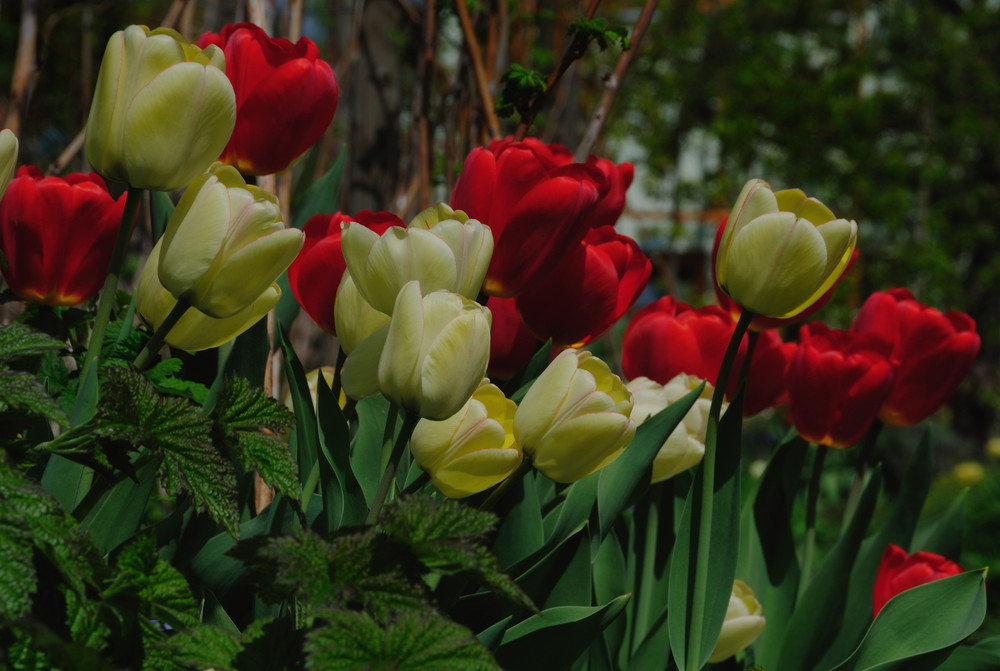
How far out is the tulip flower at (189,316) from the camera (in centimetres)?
72

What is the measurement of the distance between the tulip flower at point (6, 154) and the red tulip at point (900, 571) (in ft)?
2.99

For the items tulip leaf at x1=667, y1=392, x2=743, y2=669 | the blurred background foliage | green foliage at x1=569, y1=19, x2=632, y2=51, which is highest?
green foliage at x1=569, y1=19, x2=632, y2=51

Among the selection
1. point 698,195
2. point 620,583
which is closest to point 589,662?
point 620,583

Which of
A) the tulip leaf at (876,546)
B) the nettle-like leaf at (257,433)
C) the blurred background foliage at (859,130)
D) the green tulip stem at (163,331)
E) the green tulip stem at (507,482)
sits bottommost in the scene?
the blurred background foliage at (859,130)

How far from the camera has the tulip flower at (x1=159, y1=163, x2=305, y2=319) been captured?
638 mm

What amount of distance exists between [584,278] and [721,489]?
22 centimetres

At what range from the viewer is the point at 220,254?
0.64m

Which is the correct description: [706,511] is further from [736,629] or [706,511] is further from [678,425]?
[736,629]

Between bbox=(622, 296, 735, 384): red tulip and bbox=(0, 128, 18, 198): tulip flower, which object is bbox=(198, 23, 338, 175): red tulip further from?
bbox=(622, 296, 735, 384): red tulip

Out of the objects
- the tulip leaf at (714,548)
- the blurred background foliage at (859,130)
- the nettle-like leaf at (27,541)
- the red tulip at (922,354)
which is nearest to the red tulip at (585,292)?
the tulip leaf at (714,548)

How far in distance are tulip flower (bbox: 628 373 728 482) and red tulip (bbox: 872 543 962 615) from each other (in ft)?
0.91

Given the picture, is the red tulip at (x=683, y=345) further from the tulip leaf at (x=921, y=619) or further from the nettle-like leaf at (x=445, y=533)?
the nettle-like leaf at (x=445, y=533)

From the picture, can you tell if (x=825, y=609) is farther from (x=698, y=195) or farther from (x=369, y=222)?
(x=698, y=195)

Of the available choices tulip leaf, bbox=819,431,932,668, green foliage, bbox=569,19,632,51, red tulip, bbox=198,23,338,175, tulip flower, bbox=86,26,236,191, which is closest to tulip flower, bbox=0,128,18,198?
tulip flower, bbox=86,26,236,191
